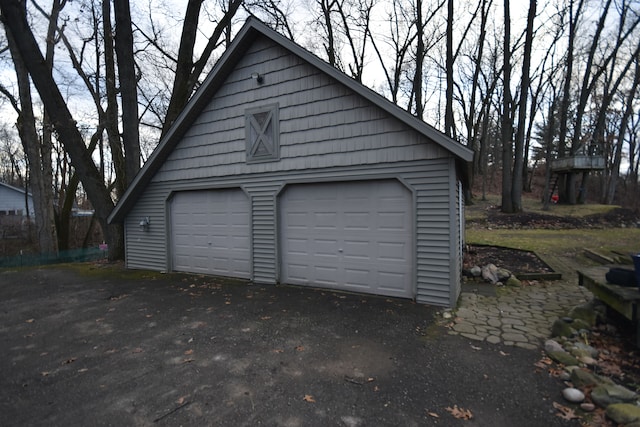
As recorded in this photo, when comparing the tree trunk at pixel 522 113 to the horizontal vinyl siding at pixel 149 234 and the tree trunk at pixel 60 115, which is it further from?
the tree trunk at pixel 60 115

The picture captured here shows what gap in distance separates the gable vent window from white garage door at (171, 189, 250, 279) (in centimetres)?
106

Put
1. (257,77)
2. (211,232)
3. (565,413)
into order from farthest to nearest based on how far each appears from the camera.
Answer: (211,232), (257,77), (565,413)

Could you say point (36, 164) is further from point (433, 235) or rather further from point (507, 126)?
point (507, 126)

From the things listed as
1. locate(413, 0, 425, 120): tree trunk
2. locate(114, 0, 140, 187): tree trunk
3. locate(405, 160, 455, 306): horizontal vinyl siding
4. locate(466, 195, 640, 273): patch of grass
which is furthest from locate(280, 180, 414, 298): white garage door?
locate(413, 0, 425, 120): tree trunk

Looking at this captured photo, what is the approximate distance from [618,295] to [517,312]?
158 cm

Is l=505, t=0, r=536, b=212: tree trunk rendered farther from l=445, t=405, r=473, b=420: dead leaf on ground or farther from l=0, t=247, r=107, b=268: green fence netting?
l=0, t=247, r=107, b=268: green fence netting

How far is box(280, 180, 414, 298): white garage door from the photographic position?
223 inches

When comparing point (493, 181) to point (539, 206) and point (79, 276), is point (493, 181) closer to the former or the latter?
point (539, 206)

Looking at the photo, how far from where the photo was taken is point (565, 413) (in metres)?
2.59

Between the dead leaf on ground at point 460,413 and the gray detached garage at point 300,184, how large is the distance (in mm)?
2674

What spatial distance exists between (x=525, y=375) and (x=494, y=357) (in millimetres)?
399

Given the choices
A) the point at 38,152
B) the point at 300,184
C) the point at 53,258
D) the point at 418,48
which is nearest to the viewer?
the point at 300,184

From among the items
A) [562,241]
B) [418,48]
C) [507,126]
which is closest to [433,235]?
[562,241]

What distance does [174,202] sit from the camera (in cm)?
853
